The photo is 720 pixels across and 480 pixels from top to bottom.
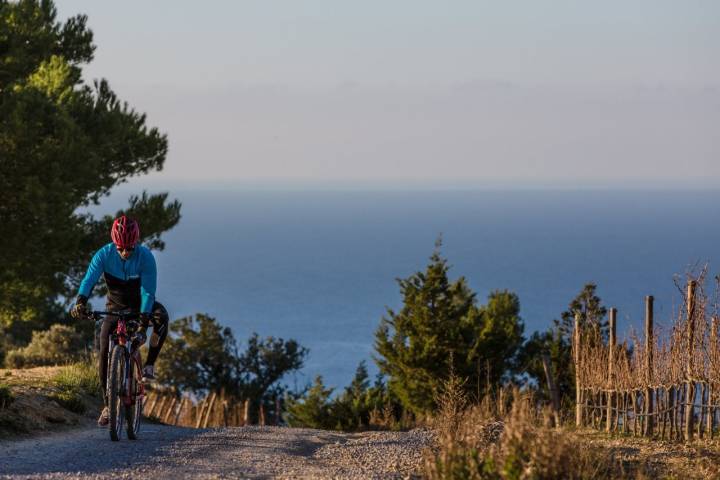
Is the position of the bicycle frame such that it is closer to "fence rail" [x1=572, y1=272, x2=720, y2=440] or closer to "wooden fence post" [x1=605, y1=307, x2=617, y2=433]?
"fence rail" [x1=572, y1=272, x2=720, y2=440]

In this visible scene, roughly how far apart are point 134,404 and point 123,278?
163 cm

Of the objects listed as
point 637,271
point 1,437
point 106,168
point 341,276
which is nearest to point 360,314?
point 341,276

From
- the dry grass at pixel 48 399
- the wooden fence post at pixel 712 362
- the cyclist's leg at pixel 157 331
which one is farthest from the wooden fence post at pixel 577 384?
the cyclist's leg at pixel 157 331

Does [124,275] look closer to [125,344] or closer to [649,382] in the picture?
[125,344]

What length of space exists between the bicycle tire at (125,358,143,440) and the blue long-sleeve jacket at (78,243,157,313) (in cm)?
76

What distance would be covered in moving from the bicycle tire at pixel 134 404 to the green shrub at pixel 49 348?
14923mm

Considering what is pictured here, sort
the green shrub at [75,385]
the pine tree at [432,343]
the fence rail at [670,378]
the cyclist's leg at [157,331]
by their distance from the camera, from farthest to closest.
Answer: the pine tree at [432,343] → the green shrub at [75,385] → the fence rail at [670,378] → the cyclist's leg at [157,331]

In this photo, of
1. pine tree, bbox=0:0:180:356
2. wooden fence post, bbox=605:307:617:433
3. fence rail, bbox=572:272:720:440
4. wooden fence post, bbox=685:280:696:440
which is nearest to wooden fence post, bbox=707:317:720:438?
fence rail, bbox=572:272:720:440

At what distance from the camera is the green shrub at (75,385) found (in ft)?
48.6

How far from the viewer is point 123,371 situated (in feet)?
36.6

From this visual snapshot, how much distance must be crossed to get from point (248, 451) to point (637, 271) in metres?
183

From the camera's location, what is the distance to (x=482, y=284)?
163375 millimetres

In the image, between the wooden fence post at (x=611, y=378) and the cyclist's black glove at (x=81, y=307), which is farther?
the wooden fence post at (x=611, y=378)

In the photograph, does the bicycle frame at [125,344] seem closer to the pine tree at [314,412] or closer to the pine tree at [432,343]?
the pine tree at [314,412]
